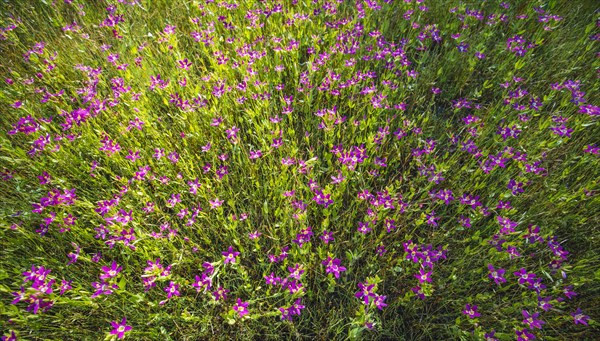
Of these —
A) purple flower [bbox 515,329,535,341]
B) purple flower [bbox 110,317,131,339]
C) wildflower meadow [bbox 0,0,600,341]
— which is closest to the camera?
purple flower [bbox 110,317,131,339]

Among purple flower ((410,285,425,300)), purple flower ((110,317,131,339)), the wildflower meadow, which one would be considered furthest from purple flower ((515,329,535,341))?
purple flower ((110,317,131,339))

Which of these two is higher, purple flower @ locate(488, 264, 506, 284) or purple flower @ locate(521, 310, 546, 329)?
purple flower @ locate(488, 264, 506, 284)

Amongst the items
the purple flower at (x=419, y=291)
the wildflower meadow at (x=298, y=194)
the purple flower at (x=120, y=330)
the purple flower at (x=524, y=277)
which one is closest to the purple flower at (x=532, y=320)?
the wildflower meadow at (x=298, y=194)

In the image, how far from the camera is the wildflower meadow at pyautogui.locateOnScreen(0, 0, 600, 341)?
1876 mm

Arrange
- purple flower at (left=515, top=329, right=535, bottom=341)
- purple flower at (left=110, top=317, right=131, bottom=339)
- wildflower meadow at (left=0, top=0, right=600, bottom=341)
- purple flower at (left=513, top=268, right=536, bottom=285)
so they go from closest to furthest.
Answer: purple flower at (left=110, top=317, right=131, bottom=339) → purple flower at (left=515, top=329, right=535, bottom=341) → purple flower at (left=513, top=268, right=536, bottom=285) → wildflower meadow at (left=0, top=0, right=600, bottom=341)

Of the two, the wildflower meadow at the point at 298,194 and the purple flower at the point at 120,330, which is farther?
the wildflower meadow at the point at 298,194

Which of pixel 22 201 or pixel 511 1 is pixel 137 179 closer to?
pixel 22 201

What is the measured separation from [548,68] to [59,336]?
4818mm

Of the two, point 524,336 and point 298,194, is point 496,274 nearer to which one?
point 524,336

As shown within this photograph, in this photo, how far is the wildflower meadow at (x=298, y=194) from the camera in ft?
6.15

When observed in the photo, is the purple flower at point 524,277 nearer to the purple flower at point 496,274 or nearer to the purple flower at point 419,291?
the purple flower at point 496,274

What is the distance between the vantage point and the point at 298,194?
230cm

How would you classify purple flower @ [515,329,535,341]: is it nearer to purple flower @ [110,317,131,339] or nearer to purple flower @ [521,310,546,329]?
purple flower @ [521,310,546,329]

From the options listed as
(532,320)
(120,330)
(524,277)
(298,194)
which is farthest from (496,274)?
(120,330)
